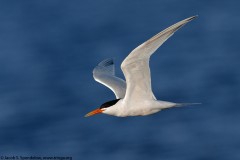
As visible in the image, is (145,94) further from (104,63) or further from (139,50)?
(104,63)

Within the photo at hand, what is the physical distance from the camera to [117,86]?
12.4 metres

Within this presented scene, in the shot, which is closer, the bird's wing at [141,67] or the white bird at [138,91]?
the bird's wing at [141,67]

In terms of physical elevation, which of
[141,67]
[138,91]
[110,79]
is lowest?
[138,91]

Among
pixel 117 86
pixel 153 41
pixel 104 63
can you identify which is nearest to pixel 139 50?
pixel 153 41

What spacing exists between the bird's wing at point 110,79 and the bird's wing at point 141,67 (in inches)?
47.8

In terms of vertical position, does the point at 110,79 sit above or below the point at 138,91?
above

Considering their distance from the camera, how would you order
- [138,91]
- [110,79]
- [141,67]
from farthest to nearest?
[110,79] → [138,91] → [141,67]

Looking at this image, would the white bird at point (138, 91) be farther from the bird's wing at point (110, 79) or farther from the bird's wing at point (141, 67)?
the bird's wing at point (110, 79)

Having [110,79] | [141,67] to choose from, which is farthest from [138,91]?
[110,79]

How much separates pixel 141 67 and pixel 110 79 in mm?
2401

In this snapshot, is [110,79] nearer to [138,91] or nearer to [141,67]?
[138,91]

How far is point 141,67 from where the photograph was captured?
34.0 ft

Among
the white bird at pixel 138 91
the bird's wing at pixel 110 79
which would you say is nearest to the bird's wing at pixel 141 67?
the white bird at pixel 138 91

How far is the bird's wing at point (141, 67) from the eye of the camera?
9.68m
